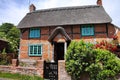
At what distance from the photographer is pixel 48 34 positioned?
23.1 metres

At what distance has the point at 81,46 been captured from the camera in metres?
13.0

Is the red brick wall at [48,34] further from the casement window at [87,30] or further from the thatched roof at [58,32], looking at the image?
the thatched roof at [58,32]

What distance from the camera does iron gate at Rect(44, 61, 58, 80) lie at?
46.4 ft

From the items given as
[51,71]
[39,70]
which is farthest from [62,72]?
[39,70]

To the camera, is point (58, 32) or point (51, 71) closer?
point (51, 71)

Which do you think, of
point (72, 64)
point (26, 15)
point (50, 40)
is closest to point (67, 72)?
point (72, 64)

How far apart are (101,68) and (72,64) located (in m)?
2.13

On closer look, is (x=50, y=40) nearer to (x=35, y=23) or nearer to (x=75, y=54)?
(x=35, y=23)

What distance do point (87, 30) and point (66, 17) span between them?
11.8ft

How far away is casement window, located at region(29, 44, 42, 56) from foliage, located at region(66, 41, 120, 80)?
1037 cm

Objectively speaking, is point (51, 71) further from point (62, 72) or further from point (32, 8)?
point (32, 8)

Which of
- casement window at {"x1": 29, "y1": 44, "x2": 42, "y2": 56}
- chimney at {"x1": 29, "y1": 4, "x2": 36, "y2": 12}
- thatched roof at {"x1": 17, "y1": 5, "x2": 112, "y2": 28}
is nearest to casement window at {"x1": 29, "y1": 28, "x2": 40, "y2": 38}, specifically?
thatched roof at {"x1": 17, "y1": 5, "x2": 112, "y2": 28}

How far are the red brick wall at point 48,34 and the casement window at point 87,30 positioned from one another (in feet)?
1.26

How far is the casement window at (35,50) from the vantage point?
22984 millimetres
